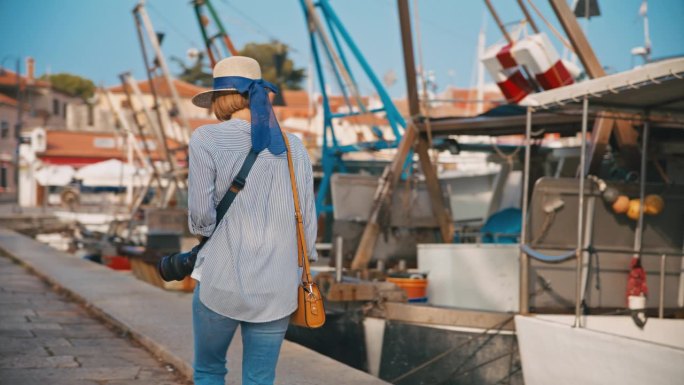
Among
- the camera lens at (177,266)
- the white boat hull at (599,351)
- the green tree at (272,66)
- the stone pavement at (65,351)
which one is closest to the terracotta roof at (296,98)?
the green tree at (272,66)

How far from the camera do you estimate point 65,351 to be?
6859mm

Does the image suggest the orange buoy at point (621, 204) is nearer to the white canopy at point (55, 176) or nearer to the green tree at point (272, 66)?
the white canopy at point (55, 176)

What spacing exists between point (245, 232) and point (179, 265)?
391 millimetres

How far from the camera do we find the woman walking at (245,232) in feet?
10.7

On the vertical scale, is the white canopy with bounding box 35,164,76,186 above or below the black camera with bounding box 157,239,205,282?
above

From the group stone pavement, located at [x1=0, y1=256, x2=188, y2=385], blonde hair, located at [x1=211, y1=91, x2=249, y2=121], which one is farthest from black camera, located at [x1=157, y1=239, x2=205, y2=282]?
stone pavement, located at [x1=0, y1=256, x2=188, y2=385]

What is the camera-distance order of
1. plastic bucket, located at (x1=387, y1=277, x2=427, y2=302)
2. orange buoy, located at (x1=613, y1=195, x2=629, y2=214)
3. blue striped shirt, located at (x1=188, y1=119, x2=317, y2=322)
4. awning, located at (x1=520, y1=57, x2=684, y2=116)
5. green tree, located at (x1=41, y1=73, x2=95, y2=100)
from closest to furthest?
1. blue striped shirt, located at (x1=188, y1=119, x2=317, y2=322)
2. awning, located at (x1=520, y1=57, x2=684, y2=116)
3. orange buoy, located at (x1=613, y1=195, x2=629, y2=214)
4. plastic bucket, located at (x1=387, y1=277, x2=427, y2=302)
5. green tree, located at (x1=41, y1=73, x2=95, y2=100)

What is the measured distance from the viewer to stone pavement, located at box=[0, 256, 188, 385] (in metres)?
5.92

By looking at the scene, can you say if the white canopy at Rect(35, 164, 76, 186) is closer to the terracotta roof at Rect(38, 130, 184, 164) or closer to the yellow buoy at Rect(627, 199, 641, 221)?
the terracotta roof at Rect(38, 130, 184, 164)

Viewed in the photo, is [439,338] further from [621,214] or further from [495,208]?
[495,208]

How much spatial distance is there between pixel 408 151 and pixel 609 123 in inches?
117

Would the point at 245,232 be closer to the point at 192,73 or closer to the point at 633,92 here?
the point at 633,92

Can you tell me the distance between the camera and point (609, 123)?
8.90 meters

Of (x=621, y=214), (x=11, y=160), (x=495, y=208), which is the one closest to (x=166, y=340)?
(x=621, y=214)
